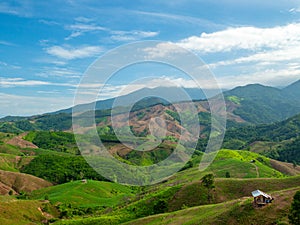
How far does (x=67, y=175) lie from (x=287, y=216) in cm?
12560

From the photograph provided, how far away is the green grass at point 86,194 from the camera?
89750mm

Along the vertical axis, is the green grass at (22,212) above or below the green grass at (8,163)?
below

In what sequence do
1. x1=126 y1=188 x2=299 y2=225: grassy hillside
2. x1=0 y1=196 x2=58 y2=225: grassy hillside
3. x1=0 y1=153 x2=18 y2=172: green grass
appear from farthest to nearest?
x1=0 y1=153 x2=18 y2=172: green grass < x1=0 y1=196 x2=58 y2=225: grassy hillside < x1=126 y1=188 x2=299 y2=225: grassy hillside

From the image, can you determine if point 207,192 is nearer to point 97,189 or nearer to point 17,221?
point 17,221

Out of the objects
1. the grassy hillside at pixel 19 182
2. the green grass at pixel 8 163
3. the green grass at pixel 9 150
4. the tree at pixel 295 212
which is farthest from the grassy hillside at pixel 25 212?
the green grass at pixel 9 150

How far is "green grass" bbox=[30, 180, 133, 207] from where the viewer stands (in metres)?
89.8

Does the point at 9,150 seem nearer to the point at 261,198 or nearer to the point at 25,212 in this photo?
the point at 25,212

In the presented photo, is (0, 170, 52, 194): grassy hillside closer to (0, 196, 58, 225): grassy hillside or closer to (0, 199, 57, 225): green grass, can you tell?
(0, 196, 58, 225): grassy hillside

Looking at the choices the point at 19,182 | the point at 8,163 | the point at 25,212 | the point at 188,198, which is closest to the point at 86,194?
the point at 25,212

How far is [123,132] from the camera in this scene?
97.2ft

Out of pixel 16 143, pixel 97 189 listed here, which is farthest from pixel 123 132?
pixel 16 143

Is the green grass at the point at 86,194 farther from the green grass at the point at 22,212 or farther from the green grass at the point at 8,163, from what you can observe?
the green grass at the point at 8,163

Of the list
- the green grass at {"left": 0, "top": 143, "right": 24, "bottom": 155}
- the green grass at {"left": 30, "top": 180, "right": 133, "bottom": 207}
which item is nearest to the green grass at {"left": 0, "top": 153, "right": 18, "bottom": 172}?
the green grass at {"left": 0, "top": 143, "right": 24, "bottom": 155}

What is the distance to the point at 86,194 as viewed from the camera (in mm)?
99500
